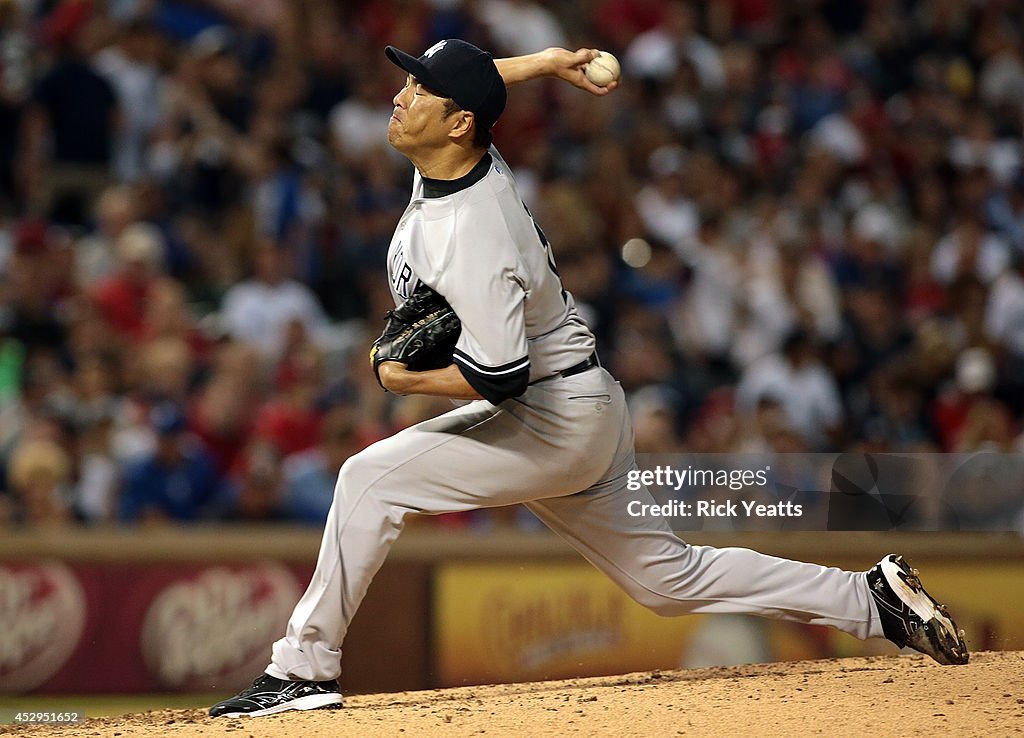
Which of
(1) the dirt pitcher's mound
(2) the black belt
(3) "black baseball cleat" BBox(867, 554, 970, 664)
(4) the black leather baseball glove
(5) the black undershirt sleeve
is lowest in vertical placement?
(1) the dirt pitcher's mound

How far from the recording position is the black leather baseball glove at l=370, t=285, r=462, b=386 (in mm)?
3703

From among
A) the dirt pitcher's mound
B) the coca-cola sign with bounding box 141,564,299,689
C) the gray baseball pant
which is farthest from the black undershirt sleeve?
the coca-cola sign with bounding box 141,564,299,689

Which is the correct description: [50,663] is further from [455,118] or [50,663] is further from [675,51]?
[675,51]

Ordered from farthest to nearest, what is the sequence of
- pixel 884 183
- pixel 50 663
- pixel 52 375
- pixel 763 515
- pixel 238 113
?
pixel 884 183, pixel 238 113, pixel 52 375, pixel 50 663, pixel 763 515

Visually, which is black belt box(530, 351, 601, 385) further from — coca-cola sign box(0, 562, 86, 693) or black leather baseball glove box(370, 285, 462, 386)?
coca-cola sign box(0, 562, 86, 693)

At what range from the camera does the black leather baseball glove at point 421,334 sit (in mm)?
3703

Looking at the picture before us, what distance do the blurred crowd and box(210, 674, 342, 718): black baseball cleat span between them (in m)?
2.50

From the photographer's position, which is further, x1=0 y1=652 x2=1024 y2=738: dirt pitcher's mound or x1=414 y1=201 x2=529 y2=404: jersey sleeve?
x1=0 y1=652 x2=1024 y2=738: dirt pitcher's mound

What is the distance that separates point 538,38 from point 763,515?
6.38 m

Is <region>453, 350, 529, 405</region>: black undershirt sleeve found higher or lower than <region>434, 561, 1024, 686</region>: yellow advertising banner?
higher

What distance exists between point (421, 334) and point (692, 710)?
1.26 m

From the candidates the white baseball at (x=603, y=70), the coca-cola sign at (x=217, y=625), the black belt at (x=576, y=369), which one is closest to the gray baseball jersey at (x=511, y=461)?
the black belt at (x=576, y=369)

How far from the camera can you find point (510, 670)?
5879mm

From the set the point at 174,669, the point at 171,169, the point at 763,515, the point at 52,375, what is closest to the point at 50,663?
the point at 174,669
